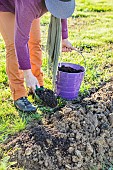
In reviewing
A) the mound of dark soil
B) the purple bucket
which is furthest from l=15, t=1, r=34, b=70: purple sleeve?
the mound of dark soil

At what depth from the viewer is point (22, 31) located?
3.68 meters

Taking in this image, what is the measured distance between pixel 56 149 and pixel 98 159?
427 mm

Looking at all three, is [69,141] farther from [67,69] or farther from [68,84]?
[67,69]

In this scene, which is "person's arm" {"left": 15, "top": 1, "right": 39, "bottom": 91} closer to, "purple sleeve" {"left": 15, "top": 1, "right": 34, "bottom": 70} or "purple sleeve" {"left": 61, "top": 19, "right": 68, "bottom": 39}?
"purple sleeve" {"left": 15, "top": 1, "right": 34, "bottom": 70}

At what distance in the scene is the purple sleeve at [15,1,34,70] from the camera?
3.63 meters

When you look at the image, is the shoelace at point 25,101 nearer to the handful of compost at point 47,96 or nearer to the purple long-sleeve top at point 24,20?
the handful of compost at point 47,96

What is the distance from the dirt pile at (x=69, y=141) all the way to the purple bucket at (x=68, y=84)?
6.8 inches

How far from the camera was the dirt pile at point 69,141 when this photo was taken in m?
3.68

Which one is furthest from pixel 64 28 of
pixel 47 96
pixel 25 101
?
pixel 25 101

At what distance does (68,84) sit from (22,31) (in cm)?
104

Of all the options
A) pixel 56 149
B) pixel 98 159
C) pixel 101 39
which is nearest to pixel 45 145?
pixel 56 149

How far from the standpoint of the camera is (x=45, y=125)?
4.10 meters

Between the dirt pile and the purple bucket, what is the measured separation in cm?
17

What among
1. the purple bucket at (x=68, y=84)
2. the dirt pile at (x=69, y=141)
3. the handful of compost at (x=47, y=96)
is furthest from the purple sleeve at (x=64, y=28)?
the dirt pile at (x=69, y=141)
